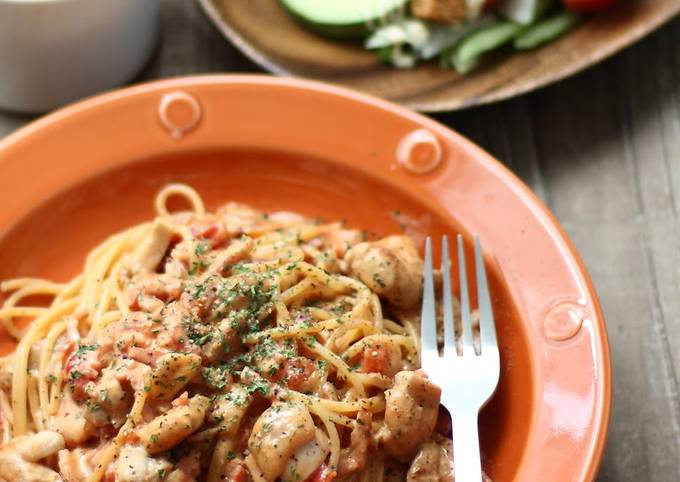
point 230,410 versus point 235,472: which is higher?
point 230,410

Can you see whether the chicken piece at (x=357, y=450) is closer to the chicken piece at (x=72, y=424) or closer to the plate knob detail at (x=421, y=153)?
the chicken piece at (x=72, y=424)

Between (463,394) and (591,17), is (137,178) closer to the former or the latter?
(463,394)

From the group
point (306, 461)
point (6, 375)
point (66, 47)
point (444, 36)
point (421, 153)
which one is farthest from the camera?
point (444, 36)

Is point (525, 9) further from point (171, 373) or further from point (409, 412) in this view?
point (171, 373)

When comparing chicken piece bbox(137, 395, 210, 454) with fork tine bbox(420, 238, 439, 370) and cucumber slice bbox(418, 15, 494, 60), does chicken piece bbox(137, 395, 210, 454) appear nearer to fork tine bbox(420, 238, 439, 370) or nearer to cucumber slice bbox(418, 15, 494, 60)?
fork tine bbox(420, 238, 439, 370)

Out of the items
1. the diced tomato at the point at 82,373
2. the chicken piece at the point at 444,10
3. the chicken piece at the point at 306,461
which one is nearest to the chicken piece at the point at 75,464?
the diced tomato at the point at 82,373

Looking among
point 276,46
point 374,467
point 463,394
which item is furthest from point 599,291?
point 276,46

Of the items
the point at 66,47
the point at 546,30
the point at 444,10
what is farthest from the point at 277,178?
the point at 546,30
